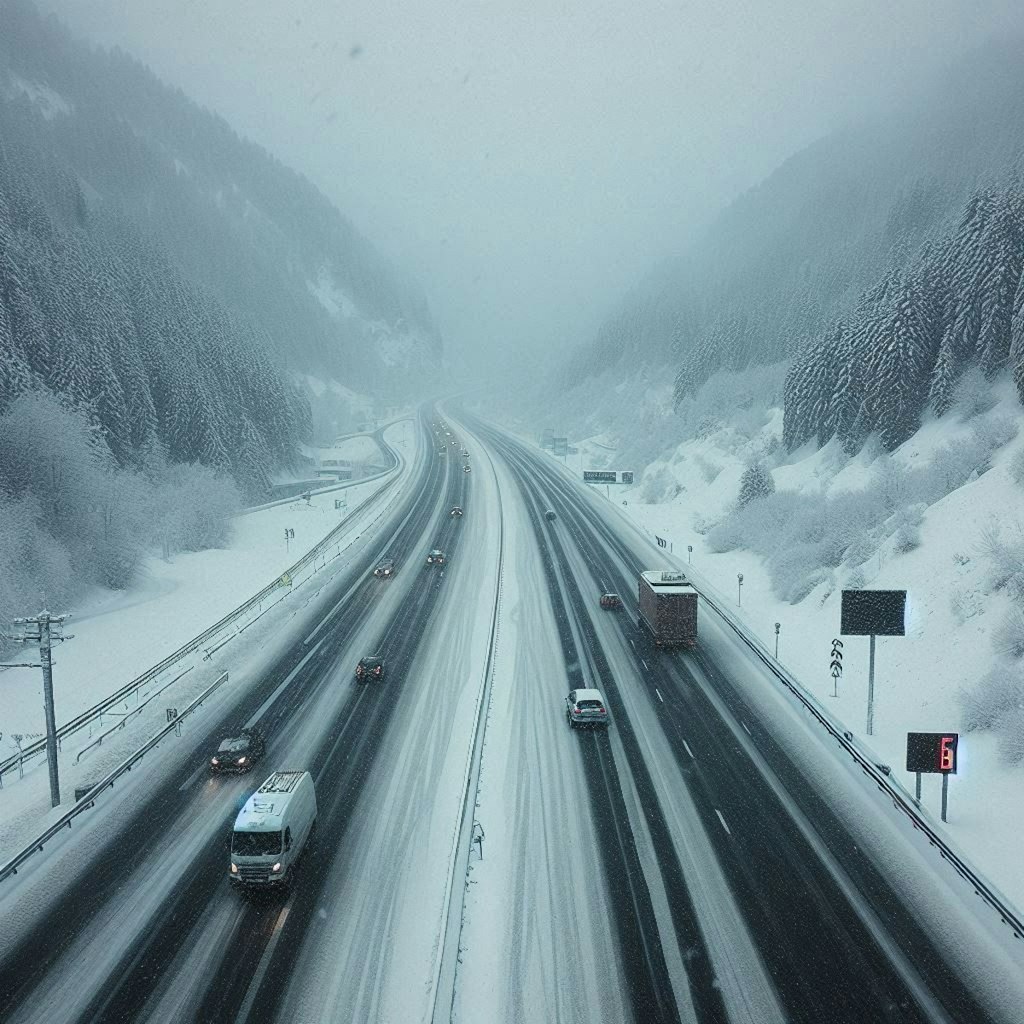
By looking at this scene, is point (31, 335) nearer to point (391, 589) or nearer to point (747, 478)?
point (391, 589)

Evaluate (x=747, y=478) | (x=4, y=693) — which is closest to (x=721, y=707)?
(x=4, y=693)

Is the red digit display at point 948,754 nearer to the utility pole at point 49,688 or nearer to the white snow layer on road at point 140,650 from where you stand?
the utility pole at point 49,688

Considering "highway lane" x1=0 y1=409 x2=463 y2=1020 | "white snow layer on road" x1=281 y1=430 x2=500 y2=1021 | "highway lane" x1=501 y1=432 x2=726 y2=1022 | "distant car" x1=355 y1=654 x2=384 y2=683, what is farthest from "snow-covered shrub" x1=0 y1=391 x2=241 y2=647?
"highway lane" x1=501 y1=432 x2=726 y2=1022

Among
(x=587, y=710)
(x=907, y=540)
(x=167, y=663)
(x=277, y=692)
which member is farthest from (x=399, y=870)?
(x=907, y=540)

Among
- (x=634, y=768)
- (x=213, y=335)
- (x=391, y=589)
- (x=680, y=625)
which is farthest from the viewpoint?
(x=213, y=335)

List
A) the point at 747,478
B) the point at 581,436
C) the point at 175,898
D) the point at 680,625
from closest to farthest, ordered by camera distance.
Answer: the point at 175,898 → the point at 680,625 → the point at 747,478 → the point at 581,436
